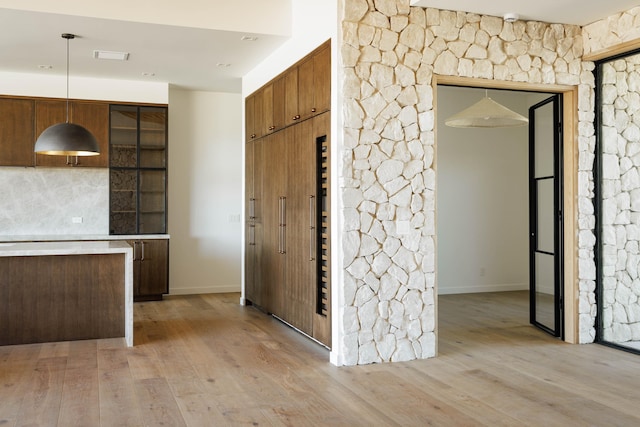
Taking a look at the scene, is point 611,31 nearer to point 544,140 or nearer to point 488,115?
point 544,140

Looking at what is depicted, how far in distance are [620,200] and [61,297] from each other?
16.2 ft

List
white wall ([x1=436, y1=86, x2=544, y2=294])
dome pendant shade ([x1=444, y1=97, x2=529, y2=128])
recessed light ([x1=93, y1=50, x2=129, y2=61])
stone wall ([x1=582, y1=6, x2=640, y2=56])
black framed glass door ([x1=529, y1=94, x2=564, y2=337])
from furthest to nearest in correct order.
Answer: white wall ([x1=436, y1=86, x2=544, y2=294]) → recessed light ([x1=93, y1=50, x2=129, y2=61]) → dome pendant shade ([x1=444, y1=97, x2=529, y2=128]) → black framed glass door ([x1=529, y1=94, x2=564, y2=337]) → stone wall ([x1=582, y1=6, x2=640, y2=56])

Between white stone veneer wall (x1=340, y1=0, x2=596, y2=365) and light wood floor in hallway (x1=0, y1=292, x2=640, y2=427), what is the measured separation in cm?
33

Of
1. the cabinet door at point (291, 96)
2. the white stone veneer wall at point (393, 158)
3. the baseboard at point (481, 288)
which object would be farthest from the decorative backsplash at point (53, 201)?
the baseboard at point (481, 288)

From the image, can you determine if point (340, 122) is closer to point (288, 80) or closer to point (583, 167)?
point (288, 80)

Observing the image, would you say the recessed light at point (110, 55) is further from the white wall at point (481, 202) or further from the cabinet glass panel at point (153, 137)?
the white wall at point (481, 202)

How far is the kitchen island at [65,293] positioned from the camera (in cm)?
524

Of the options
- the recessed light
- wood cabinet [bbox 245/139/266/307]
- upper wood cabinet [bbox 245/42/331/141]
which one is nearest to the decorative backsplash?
the recessed light

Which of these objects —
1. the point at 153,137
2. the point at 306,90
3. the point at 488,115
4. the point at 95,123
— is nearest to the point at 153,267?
the point at 153,137

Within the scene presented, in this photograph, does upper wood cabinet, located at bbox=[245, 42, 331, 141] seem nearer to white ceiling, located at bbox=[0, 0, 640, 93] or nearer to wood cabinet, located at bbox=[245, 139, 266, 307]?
wood cabinet, located at bbox=[245, 139, 266, 307]

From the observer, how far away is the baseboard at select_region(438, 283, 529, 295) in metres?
8.42

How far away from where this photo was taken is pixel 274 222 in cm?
628

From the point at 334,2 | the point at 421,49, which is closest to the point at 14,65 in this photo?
the point at 334,2

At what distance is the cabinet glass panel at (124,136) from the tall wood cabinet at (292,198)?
1535mm
